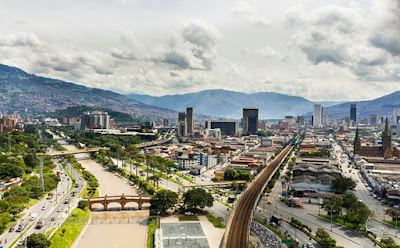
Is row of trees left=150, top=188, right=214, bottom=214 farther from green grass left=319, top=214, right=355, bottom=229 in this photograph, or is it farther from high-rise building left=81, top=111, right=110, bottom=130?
high-rise building left=81, top=111, right=110, bottom=130

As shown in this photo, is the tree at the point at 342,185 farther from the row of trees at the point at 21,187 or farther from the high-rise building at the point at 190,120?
the high-rise building at the point at 190,120

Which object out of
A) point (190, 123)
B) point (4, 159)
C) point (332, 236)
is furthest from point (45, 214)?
point (190, 123)

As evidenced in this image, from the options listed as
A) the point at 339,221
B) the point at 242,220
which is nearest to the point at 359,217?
the point at 339,221

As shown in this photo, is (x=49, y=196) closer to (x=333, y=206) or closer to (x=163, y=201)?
(x=163, y=201)

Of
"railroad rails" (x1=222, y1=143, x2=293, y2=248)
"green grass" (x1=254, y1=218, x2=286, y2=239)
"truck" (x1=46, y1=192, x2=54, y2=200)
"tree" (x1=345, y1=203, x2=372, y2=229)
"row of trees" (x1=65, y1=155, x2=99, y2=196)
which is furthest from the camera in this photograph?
"row of trees" (x1=65, y1=155, x2=99, y2=196)

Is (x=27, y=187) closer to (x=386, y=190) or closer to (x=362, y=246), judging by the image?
(x=362, y=246)

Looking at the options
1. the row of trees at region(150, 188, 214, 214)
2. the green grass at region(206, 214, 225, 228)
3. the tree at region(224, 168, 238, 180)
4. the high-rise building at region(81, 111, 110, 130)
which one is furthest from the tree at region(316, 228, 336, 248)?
the high-rise building at region(81, 111, 110, 130)
